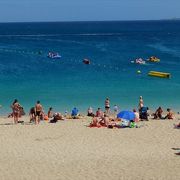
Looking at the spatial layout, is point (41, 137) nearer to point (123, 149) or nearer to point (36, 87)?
point (123, 149)

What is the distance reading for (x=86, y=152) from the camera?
17062 mm

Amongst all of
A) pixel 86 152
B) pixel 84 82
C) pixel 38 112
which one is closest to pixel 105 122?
pixel 38 112

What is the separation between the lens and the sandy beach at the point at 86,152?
14383 mm

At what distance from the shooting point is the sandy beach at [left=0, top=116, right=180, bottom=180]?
14.4m

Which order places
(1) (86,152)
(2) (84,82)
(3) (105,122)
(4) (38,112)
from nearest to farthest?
(1) (86,152), (3) (105,122), (4) (38,112), (2) (84,82)

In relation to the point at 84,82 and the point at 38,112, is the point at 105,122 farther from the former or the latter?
the point at 84,82

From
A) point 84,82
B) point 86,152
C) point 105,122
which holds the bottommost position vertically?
point 86,152

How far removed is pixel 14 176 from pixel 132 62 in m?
42.0

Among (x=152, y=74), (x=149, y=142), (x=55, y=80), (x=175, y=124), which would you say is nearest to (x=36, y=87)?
(x=55, y=80)

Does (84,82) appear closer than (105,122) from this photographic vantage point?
No

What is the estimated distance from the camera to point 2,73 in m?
46.0

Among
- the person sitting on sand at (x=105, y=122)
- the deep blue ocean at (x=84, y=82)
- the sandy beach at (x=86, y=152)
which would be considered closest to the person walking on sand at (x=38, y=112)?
the sandy beach at (x=86, y=152)

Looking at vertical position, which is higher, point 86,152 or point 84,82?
point 84,82

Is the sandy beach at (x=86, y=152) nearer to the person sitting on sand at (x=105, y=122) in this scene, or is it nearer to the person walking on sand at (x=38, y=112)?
the person walking on sand at (x=38, y=112)
